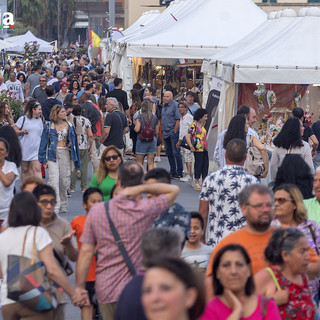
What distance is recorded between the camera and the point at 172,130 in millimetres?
16938

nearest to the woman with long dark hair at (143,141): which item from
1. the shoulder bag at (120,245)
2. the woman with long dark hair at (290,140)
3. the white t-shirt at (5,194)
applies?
the woman with long dark hair at (290,140)

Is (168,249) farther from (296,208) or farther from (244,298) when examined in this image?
(296,208)

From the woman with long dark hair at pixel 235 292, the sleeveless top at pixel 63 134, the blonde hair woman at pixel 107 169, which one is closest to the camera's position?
Result: the woman with long dark hair at pixel 235 292

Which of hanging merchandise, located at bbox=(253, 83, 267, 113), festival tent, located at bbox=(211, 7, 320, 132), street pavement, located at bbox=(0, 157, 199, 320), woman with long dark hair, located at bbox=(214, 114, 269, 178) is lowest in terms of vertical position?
street pavement, located at bbox=(0, 157, 199, 320)

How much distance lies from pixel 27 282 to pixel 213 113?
11.4 meters

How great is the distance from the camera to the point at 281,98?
16.9 metres

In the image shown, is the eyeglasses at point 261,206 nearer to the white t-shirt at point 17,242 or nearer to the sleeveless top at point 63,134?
the white t-shirt at point 17,242

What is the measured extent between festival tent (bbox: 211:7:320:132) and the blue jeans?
1.59 meters

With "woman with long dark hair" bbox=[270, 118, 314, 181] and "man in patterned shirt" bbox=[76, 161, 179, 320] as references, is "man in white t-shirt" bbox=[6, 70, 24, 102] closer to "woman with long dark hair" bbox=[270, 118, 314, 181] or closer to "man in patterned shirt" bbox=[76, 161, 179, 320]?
"woman with long dark hair" bbox=[270, 118, 314, 181]

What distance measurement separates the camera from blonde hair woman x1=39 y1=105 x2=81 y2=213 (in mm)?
12484

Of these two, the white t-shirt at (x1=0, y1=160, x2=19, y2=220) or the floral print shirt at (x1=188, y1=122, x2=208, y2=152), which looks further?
the floral print shirt at (x1=188, y1=122, x2=208, y2=152)

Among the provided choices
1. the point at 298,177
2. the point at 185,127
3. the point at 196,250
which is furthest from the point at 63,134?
the point at 196,250

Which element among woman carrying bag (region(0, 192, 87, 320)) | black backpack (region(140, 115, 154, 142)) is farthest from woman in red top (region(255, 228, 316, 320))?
black backpack (region(140, 115, 154, 142))

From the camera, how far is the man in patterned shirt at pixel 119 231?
18.5 ft
